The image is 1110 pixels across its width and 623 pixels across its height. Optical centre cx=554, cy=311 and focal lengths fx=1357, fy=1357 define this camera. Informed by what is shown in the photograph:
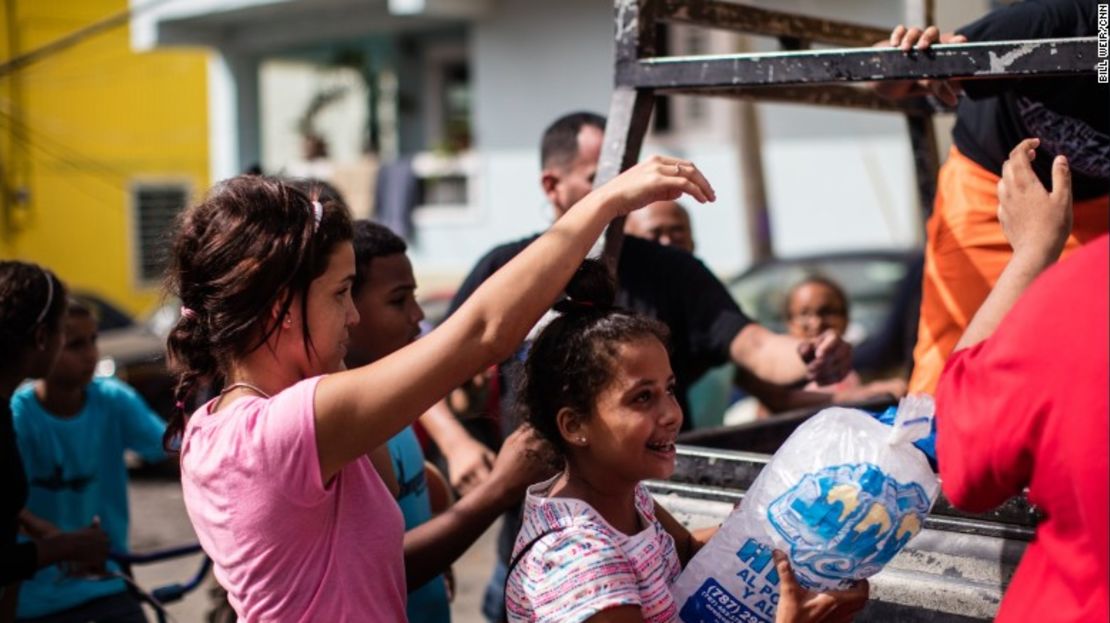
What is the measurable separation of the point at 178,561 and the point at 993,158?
602cm

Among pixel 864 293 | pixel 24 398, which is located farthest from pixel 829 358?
pixel 864 293

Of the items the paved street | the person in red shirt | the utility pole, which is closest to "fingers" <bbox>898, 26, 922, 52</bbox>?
the person in red shirt

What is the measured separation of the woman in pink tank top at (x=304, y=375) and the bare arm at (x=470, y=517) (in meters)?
0.31

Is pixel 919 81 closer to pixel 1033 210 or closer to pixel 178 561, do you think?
pixel 1033 210

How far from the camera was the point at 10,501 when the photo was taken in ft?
9.97

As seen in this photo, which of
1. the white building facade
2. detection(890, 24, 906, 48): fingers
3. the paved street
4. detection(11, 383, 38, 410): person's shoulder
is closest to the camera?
detection(890, 24, 906, 48): fingers

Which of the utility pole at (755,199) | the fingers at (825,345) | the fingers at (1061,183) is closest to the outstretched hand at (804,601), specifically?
the fingers at (1061,183)

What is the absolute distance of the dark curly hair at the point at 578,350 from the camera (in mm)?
2246

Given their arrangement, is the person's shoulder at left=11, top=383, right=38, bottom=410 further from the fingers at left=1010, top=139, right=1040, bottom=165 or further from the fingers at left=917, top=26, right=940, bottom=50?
the fingers at left=1010, top=139, right=1040, bottom=165

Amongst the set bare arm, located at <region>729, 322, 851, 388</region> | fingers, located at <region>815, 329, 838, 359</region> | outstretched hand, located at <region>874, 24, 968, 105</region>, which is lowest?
bare arm, located at <region>729, 322, 851, 388</region>

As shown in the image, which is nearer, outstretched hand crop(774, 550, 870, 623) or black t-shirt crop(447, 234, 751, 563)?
outstretched hand crop(774, 550, 870, 623)

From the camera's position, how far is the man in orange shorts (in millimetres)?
2934

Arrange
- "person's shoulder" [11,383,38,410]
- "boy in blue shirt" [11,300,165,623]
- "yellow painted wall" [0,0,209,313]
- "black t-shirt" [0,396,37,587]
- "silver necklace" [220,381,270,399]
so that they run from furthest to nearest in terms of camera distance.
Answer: "yellow painted wall" [0,0,209,313] < "person's shoulder" [11,383,38,410] < "boy in blue shirt" [11,300,165,623] < "black t-shirt" [0,396,37,587] < "silver necklace" [220,381,270,399]

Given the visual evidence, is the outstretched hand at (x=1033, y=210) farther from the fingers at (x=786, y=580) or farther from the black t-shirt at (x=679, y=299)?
the black t-shirt at (x=679, y=299)
